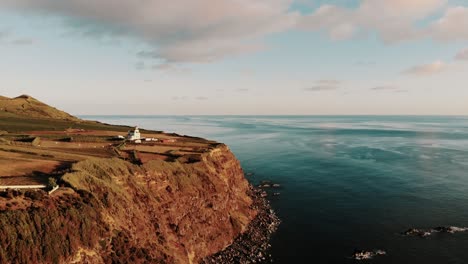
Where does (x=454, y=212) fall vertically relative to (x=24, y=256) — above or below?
below

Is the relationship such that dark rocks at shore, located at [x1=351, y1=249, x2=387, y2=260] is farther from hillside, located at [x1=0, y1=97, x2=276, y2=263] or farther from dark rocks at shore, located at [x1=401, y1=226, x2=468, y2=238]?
hillside, located at [x1=0, y1=97, x2=276, y2=263]

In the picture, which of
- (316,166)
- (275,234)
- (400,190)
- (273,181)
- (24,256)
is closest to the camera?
(24,256)

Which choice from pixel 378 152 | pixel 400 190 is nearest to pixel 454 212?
pixel 400 190

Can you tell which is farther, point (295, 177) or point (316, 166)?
point (316, 166)

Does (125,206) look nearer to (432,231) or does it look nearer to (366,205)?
(432,231)

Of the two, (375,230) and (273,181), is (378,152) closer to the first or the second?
(273,181)

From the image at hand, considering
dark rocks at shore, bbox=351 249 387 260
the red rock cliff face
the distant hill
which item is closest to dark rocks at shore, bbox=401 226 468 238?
dark rocks at shore, bbox=351 249 387 260

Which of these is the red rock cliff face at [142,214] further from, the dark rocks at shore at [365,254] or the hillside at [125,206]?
the dark rocks at shore at [365,254]
